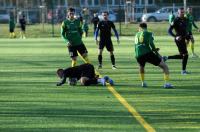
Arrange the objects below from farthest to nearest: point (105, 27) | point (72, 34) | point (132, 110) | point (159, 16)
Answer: point (159, 16) < point (105, 27) < point (72, 34) < point (132, 110)

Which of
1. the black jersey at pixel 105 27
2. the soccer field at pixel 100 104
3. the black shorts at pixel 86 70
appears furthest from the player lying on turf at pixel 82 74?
the black jersey at pixel 105 27

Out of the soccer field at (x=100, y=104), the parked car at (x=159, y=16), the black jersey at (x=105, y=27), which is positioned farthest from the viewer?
the parked car at (x=159, y=16)

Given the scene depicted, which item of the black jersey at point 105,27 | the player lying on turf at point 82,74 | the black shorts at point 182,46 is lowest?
the player lying on turf at point 82,74

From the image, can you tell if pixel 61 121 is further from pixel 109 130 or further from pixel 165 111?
pixel 165 111

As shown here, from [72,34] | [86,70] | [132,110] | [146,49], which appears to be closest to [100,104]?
[132,110]

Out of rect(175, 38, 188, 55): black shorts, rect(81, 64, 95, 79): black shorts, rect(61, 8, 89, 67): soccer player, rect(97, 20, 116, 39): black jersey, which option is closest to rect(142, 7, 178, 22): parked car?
rect(97, 20, 116, 39): black jersey

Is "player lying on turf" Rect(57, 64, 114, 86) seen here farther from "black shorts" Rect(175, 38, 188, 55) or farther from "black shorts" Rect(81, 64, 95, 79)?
"black shorts" Rect(175, 38, 188, 55)

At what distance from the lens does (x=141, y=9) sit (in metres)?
79.9

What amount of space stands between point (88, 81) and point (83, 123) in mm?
5546

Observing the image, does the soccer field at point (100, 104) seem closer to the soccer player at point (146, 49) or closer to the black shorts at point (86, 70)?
the black shorts at point (86, 70)

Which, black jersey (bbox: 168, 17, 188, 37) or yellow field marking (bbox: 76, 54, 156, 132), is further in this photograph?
black jersey (bbox: 168, 17, 188, 37)

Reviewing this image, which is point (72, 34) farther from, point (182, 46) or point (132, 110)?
point (132, 110)

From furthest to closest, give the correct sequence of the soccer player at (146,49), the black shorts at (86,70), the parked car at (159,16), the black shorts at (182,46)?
the parked car at (159,16)
the black shorts at (182,46)
the black shorts at (86,70)
the soccer player at (146,49)

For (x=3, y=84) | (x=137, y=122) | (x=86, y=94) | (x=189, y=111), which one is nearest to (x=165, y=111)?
(x=189, y=111)
